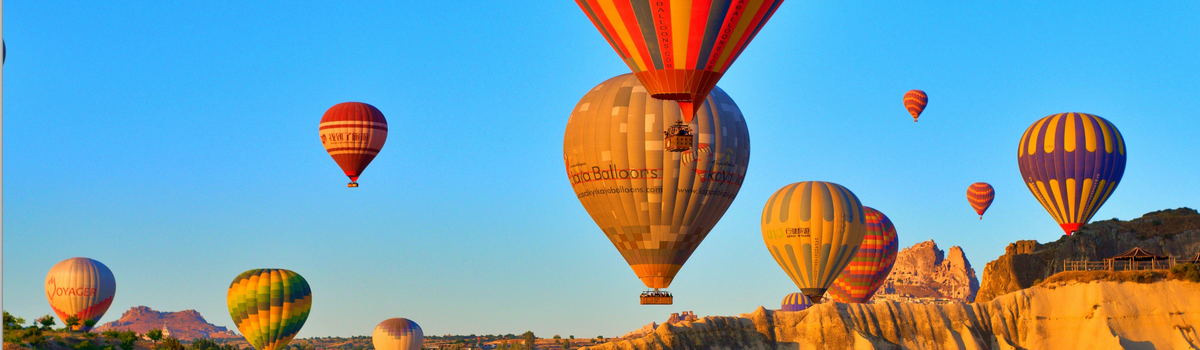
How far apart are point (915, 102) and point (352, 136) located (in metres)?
45.0

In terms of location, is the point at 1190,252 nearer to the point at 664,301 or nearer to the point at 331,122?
the point at 664,301

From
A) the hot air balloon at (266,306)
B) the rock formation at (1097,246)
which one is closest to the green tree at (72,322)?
the hot air balloon at (266,306)

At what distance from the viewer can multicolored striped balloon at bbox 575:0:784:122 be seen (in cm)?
5112

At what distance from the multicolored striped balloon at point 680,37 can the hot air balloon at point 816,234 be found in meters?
26.4

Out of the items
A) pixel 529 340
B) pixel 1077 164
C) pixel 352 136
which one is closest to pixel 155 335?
pixel 352 136

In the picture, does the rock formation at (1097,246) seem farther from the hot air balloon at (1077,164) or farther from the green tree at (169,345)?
the green tree at (169,345)

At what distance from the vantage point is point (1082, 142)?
253 ft

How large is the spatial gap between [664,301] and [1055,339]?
19.0m

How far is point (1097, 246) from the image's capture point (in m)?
72.9

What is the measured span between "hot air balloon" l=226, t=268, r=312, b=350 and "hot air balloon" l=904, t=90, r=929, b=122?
48.2 metres

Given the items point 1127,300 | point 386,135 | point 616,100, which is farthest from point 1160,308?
point 386,135

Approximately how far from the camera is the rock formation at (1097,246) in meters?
70.9

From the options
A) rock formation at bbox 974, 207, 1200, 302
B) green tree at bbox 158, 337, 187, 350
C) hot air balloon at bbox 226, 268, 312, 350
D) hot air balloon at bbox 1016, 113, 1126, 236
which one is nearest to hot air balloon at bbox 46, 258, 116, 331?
green tree at bbox 158, 337, 187, 350

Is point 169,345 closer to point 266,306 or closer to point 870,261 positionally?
point 266,306
